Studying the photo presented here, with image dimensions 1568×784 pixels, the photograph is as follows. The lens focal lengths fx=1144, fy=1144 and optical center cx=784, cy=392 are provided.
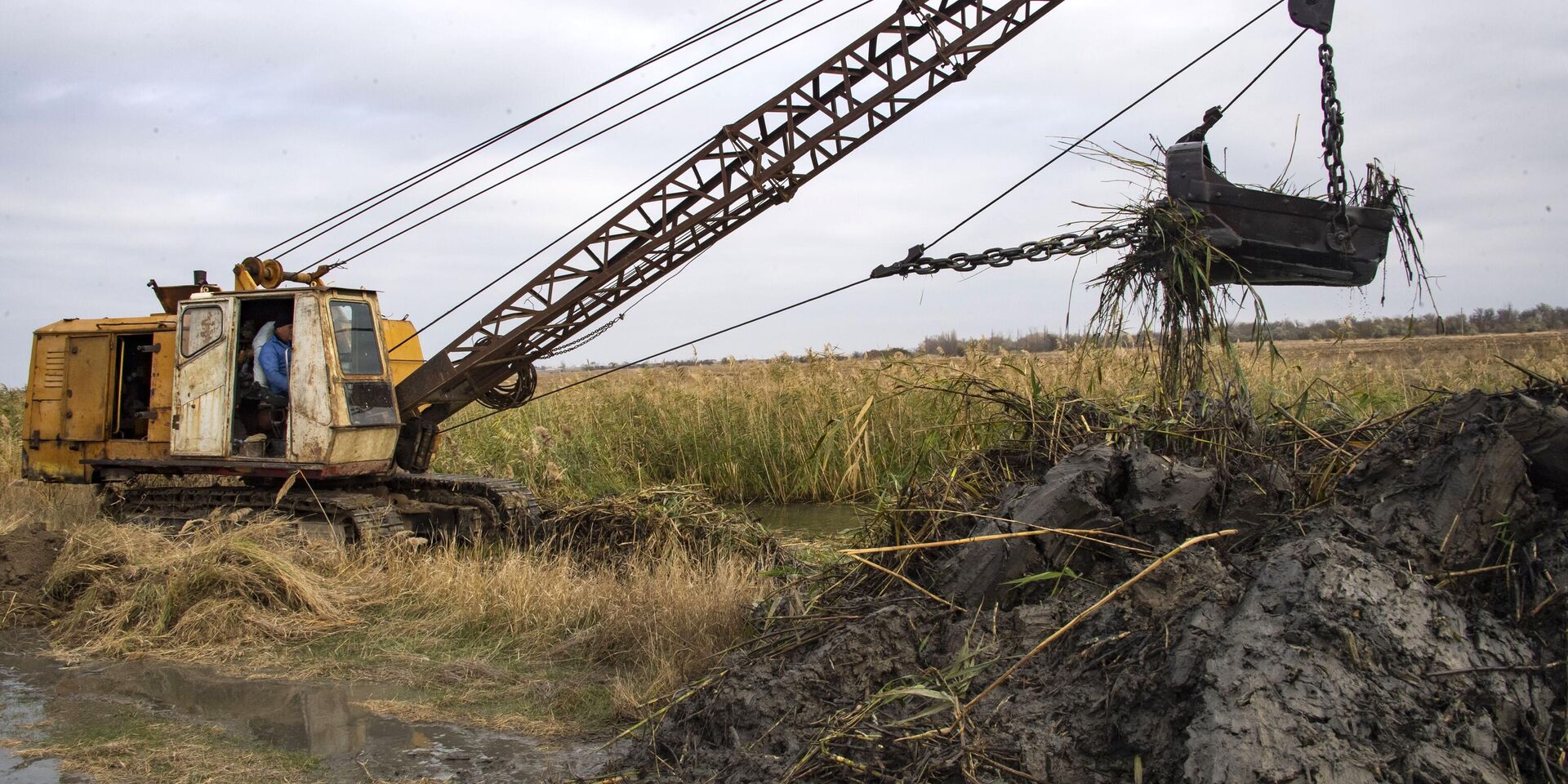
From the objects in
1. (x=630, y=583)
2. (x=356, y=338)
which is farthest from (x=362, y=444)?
A: (x=630, y=583)

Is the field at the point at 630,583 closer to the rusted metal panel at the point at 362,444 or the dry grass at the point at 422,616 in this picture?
the dry grass at the point at 422,616

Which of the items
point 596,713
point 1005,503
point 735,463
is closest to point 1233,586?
point 1005,503

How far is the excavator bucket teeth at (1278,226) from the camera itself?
5.39 metres

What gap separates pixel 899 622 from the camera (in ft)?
14.3

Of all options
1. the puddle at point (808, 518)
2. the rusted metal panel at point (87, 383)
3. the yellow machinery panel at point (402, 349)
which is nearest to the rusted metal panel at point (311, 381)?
the yellow machinery panel at point (402, 349)

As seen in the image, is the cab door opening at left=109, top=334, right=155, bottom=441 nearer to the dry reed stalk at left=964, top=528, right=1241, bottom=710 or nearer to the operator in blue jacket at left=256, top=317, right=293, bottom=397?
the operator in blue jacket at left=256, top=317, right=293, bottom=397

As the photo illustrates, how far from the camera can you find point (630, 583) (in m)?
7.79

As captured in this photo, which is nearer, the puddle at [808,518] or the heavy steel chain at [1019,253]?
the heavy steel chain at [1019,253]

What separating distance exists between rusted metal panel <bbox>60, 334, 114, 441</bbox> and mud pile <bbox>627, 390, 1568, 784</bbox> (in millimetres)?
8221

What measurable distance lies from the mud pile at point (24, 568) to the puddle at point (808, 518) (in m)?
5.71

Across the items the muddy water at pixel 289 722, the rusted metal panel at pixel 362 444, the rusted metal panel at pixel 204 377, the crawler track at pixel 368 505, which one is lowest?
the muddy water at pixel 289 722

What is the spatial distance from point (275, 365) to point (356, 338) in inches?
25.7

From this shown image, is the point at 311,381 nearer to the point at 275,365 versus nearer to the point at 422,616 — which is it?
the point at 275,365

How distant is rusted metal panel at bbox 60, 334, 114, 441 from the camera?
10344 mm
